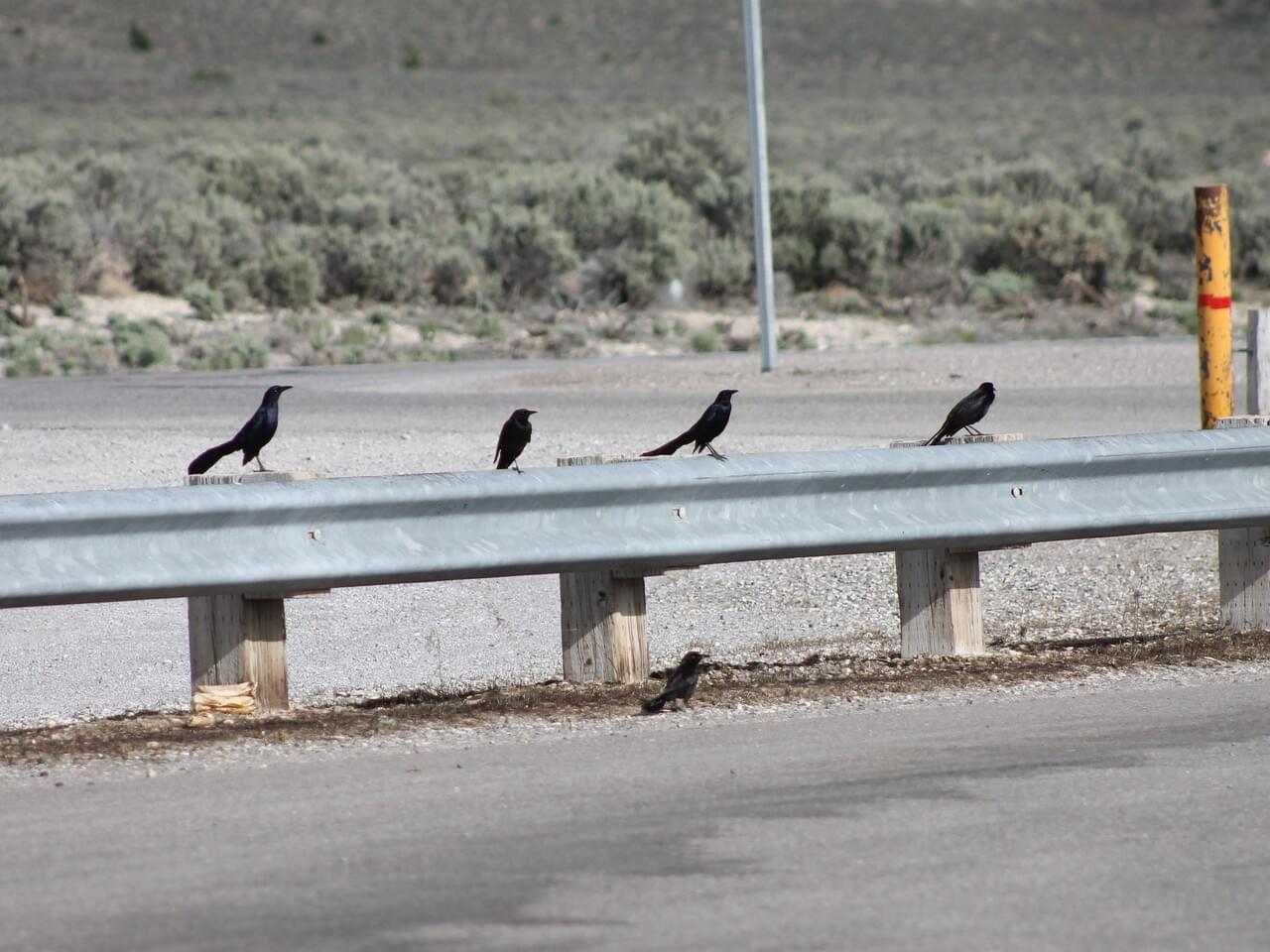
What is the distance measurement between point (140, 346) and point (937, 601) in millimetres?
21004

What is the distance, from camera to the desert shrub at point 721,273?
3647cm

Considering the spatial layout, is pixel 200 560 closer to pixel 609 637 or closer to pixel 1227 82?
pixel 609 637

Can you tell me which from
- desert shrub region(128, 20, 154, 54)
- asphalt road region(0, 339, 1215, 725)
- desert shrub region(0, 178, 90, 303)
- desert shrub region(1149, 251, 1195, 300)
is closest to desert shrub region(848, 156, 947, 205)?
desert shrub region(1149, 251, 1195, 300)

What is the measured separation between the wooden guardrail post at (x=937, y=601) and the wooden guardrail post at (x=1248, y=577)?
1280mm

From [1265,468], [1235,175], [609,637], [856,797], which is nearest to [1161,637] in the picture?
[1265,468]

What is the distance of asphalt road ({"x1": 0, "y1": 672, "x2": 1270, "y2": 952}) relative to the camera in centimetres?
445

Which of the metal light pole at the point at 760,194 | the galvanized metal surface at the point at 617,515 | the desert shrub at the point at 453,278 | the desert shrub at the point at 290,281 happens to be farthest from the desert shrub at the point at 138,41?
the galvanized metal surface at the point at 617,515

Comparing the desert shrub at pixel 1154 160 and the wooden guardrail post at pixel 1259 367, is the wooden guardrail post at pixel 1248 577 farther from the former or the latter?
the desert shrub at pixel 1154 160

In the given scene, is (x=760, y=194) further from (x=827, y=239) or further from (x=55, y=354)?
(x=827, y=239)

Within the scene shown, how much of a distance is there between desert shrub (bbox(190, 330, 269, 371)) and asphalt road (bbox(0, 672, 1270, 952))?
830 inches

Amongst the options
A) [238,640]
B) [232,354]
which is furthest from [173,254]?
[238,640]

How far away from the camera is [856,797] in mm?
5629

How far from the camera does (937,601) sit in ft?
26.6

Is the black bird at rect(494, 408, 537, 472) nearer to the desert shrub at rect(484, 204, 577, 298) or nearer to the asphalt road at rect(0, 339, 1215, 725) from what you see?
the asphalt road at rect(0, 339, 1215, 725)
